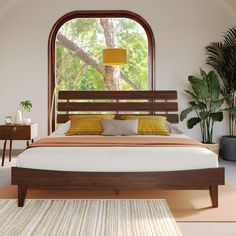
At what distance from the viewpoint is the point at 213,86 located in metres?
5.35

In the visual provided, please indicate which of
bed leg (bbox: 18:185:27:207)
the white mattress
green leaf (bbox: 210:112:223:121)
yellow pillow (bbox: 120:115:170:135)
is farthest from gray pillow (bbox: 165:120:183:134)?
bed leg (bbox: 18:185:27:207)

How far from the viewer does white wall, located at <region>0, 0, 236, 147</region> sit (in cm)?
581

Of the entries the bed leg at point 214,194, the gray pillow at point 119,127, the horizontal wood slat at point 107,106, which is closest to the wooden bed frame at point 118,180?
the bed leg at point 214,194

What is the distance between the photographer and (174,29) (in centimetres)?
582

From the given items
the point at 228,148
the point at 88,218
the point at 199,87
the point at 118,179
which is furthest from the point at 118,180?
the point at 228,148

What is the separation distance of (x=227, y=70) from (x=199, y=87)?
542 millimetres

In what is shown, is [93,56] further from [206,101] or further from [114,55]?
[206,101]

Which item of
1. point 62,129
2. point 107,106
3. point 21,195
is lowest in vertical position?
point 21,195

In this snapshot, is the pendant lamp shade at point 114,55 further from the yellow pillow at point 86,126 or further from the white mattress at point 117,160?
the white mattress at point 117,160

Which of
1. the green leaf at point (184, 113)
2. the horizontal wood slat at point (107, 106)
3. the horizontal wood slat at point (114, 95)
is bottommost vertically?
the green leaf at point (184, 113)

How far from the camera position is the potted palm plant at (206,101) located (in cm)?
533

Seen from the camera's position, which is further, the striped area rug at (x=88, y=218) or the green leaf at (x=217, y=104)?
the green leaf at (x=217, y=104)

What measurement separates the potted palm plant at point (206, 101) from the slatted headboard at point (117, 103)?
11.9 inches

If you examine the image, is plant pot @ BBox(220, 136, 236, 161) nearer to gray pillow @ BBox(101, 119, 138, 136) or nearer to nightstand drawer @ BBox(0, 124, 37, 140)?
gray pillow @ BBox(101, 119, 138, 136)
